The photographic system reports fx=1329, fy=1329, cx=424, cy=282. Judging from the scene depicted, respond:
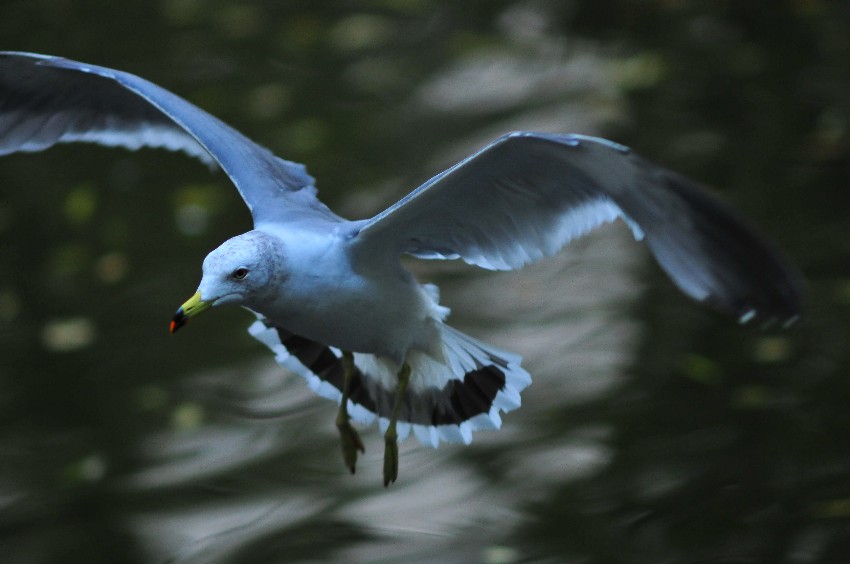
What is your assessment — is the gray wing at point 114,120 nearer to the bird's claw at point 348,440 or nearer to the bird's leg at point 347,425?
the bird's leg at point 347,425

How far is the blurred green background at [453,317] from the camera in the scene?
3871 mm

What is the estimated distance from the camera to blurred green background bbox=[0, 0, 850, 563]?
12.7ft

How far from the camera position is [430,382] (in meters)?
3.19

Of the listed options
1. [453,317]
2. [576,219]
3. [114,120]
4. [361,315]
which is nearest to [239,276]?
[361,315]

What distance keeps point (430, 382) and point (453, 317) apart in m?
1.44

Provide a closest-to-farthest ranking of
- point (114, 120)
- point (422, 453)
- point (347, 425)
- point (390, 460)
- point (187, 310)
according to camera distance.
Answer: point (187, 310), point (390, 460), point (347, 425), point (114, 120), point (422, 453)

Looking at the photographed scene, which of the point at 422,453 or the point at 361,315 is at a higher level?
the point at 361,315

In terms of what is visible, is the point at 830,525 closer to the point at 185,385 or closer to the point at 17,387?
the point at 185,385

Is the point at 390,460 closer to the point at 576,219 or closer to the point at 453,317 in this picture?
the point at 576,219

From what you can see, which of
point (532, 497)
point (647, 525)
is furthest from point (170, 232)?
Answer: point (647, 525)

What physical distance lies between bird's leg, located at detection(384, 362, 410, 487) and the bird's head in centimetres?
55

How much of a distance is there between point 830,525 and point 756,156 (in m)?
2.02

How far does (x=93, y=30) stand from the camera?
6.50 metres

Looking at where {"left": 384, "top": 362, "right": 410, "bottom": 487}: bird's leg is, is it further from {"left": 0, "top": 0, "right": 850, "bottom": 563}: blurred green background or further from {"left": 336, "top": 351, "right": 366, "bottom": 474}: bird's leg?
{"left": 0, "top": 0, "right": 850, "bottom": 563}: blurred green background
